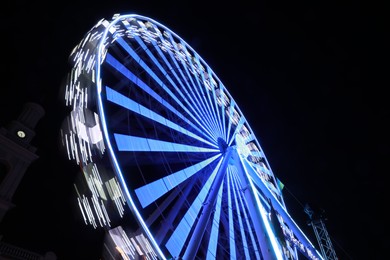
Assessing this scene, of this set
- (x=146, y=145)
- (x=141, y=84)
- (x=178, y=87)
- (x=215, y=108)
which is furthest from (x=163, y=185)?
(x=215, y=108)

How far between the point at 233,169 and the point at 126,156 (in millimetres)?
5418

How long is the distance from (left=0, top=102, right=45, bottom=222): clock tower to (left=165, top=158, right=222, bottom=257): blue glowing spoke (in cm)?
906

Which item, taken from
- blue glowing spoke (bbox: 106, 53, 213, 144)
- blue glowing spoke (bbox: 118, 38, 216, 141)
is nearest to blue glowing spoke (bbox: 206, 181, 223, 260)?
Result: blue glowing spoke (bbox: 106, 53, 213, 144)

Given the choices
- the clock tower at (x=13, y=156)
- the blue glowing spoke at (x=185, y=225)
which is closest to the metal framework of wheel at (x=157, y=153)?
the blue glowing spoke at (x=185, y=225)

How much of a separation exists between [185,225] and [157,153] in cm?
193

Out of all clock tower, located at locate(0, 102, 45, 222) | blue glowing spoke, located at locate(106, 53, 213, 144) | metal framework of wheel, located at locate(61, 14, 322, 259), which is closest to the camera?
metal framework of wheel, located at locate(61, 14, 322, 259)

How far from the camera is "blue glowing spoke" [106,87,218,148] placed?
7.39 meters

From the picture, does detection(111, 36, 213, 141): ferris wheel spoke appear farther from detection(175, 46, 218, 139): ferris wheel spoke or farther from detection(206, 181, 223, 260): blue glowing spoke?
detection(206, 181, 223, 260): blue glowing spoke

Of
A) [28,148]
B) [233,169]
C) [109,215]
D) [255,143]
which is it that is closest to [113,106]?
[109,215]

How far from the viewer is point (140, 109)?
831cm

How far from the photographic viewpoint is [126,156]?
6598 millimetres

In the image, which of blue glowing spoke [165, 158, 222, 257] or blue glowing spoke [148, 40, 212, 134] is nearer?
blue glowing spoke [165, 158, 222, 257]

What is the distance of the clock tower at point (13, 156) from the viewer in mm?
13512

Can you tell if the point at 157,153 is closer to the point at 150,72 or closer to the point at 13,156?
the point at 150,72
